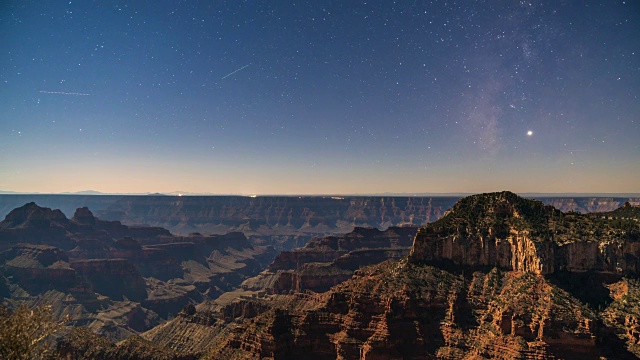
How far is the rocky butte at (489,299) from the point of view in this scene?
62094mm

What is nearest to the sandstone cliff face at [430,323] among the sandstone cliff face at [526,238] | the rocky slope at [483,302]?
the rocky slope at [483,302]

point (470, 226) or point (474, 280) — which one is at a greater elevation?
point (470, 226)

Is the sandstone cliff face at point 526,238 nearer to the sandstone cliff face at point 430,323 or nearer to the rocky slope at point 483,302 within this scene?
the rocky slope at point 483,302

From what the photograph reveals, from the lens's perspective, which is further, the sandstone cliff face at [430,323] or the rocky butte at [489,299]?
the rocky butte at [489,299]

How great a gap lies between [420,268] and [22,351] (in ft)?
220

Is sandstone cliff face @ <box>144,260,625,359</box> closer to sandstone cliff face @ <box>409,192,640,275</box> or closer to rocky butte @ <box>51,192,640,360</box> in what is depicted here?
rocky butte @ <box>51,192,640,360</box>

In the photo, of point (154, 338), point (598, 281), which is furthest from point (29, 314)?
point (154, 338)

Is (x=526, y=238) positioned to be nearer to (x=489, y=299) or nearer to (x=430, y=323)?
(x=489, y=299)

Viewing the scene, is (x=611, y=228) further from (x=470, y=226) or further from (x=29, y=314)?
(x=29, y=314)

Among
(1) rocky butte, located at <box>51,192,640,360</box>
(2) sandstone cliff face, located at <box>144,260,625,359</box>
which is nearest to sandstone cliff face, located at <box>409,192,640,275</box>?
(1) rocky butte, located at <box>51,192,640,360</box>

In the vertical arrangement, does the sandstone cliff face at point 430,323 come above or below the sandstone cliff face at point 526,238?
below

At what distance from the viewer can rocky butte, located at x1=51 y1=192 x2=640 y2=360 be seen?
62.1 metres

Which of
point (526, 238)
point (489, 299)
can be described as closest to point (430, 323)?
point (489, 299)

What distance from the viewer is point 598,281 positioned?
69.1m
